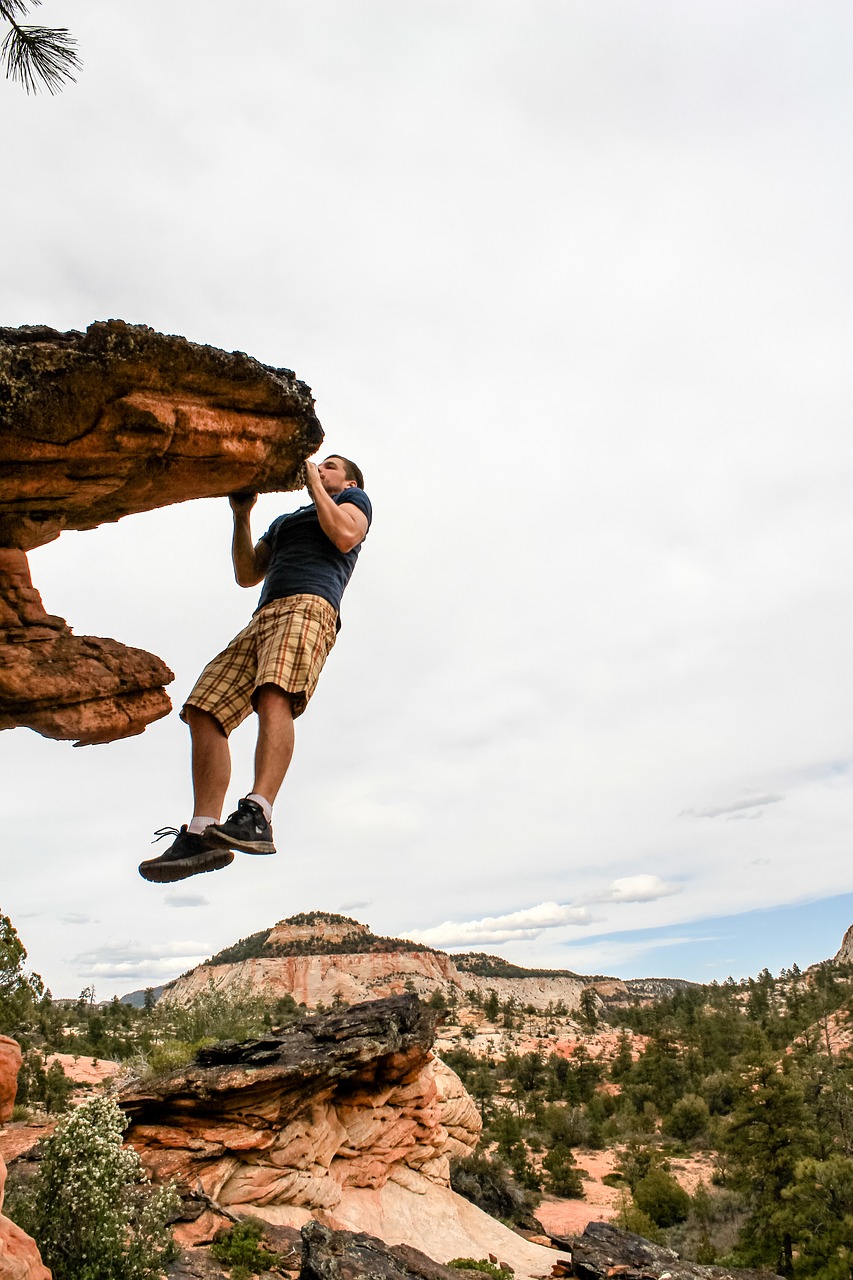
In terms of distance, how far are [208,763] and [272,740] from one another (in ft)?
1.58

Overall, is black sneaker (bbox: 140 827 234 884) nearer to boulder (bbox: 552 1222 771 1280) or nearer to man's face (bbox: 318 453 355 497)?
man's face (bbox: 318 453 355 497)

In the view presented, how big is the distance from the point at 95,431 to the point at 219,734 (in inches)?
77.6

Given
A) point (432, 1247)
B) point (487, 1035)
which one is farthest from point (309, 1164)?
point (487, 1035)

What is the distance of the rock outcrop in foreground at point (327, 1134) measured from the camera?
50.8 feet

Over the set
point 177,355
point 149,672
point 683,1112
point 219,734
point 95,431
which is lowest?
point 683,1112

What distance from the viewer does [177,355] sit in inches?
185

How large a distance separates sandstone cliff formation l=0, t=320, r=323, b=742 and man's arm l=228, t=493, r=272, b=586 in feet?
0.64

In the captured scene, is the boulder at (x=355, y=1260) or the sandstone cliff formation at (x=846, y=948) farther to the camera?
the sandstone cliff formation at (x=846, y=948)

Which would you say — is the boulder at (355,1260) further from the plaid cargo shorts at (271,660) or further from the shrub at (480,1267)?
the plaid cargo shorts at (271,660)

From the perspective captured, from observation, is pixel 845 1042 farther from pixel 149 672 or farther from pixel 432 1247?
pixel 149 672

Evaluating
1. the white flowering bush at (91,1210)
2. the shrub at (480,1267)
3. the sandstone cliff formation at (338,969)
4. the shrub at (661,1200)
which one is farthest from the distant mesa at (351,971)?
Answer: the white flowering bush at (91,1210)

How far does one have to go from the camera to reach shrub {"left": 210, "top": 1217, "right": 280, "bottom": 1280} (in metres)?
12.7

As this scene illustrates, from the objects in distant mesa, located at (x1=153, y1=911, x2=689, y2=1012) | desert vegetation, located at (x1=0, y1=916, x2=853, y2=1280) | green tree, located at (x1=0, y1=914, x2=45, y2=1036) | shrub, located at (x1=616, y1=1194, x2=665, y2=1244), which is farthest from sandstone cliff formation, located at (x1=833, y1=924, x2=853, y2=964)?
green tree, located at (x1=0, y1=914, x2=45, y2=1036)

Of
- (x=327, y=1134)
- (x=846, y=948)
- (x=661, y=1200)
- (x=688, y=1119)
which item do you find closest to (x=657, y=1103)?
(x=688, y=1119)
